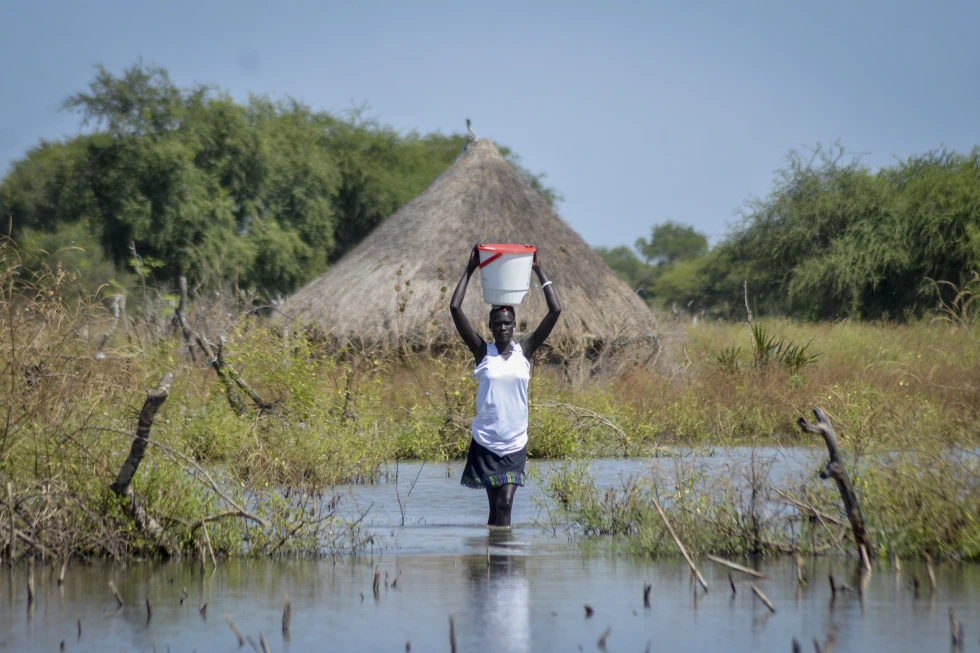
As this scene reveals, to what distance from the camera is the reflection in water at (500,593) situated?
5807mm

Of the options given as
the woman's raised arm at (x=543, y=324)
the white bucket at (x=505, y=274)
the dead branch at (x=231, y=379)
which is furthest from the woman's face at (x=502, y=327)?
the dead branch at (x=231, y=379)

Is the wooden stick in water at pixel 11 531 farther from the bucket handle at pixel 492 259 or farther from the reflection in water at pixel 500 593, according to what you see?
the bucket handle at pixel 492 259

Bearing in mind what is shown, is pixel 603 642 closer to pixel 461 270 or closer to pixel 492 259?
pixel 492 259

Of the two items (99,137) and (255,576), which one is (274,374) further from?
(99,137)

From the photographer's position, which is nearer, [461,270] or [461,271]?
[461,271]

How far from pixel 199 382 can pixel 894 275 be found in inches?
920

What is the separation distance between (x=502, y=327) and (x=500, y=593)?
80.4 inches

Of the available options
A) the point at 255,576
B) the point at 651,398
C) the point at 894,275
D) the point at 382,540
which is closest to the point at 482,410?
the point at 382,540

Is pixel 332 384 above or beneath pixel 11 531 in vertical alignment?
above

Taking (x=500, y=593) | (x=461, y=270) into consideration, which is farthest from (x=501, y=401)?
(x=461, y=270)

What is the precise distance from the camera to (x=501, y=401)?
8.27 metres

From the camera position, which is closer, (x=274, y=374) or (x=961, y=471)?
(x=961, y=471)

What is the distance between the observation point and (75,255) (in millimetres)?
34031

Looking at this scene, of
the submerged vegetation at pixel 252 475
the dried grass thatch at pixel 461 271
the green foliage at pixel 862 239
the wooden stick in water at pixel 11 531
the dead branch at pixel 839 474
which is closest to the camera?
the dead branch at pixel 839 474
